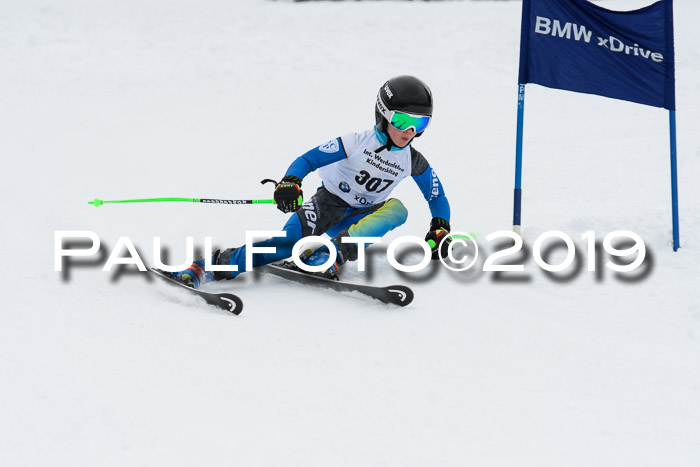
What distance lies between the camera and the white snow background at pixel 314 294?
131 inches

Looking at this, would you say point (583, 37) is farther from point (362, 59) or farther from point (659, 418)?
point (362, 59)

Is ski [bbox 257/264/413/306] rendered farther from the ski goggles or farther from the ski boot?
the ski goggles

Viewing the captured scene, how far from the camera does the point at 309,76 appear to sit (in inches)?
466

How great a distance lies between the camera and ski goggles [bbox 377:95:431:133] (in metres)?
5.08

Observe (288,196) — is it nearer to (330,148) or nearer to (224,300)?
(330,148)

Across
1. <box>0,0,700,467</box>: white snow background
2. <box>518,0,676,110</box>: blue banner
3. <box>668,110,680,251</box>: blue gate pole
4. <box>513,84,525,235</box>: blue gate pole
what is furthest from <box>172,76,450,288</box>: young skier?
<box>668,110,680,251</box>: blue gate pole

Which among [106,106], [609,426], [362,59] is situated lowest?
[609,426]

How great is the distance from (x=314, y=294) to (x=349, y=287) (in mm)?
248

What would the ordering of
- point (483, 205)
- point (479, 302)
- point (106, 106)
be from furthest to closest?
point (106, 106) → point (483, 205) → point (479, 302)

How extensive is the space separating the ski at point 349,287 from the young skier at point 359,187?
0.10m

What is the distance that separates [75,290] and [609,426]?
10.4 feet

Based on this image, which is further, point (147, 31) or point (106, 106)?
point (147, 31)

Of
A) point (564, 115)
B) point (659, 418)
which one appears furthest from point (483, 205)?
point (659, 418)

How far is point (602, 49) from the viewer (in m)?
6.05
